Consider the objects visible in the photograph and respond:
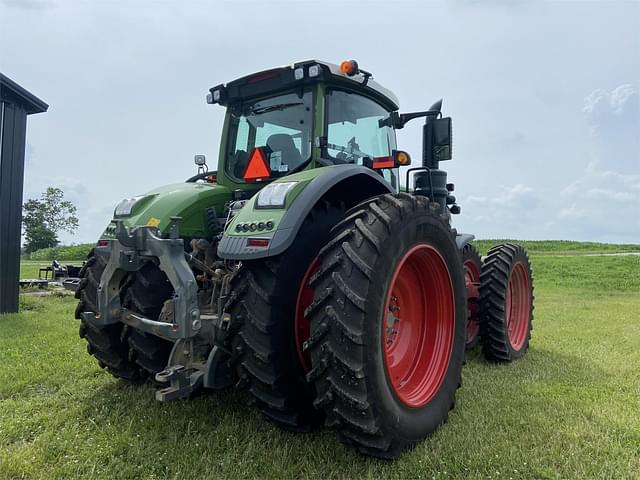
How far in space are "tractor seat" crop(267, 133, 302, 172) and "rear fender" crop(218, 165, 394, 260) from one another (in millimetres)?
695

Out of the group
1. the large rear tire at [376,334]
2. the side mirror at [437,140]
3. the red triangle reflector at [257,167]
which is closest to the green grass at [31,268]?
Answer: the red triangle reflector at [257,167]

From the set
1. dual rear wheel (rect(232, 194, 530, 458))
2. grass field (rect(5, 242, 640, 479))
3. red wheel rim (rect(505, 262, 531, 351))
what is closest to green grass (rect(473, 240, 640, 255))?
red wheel rim (rect(505, 262, 531, 351))

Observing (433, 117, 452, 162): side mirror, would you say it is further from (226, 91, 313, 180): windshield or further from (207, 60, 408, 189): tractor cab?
(226, 91, 313, 180): windshield

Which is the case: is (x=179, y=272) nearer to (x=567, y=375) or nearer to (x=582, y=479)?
(x=582, y=479)

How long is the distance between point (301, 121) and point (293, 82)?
28 cm

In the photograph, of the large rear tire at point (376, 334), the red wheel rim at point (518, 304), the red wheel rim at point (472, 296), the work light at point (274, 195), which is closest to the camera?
the large rear tire at point (376, 334)

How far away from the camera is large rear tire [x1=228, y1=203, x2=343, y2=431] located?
7.94ft

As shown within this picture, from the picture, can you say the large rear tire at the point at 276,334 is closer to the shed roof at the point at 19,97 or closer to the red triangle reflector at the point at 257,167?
the red triangle reflector at the point at 257,167

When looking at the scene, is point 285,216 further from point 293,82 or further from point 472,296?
point 472,296

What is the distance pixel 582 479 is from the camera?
2.35 meters

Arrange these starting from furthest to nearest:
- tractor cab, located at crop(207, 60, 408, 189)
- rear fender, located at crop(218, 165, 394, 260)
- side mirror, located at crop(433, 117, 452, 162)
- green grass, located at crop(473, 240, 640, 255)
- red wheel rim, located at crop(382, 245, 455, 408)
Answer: green grass, located at crop(473, 240, 640, 255)
side mirror, located at crop(433, 117, 452, 162)
tractor cab, located at crop(207, 60, 408, 189)
red wheel rim, located at crop(382, 245, 455, 408)
rear fender, located at crop(218, 165, 394, 260)

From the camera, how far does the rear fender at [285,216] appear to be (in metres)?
2.36

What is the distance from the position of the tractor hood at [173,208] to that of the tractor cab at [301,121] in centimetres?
34

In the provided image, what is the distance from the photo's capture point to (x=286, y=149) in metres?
3.59
